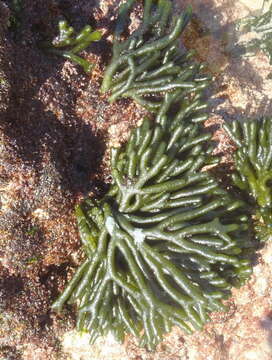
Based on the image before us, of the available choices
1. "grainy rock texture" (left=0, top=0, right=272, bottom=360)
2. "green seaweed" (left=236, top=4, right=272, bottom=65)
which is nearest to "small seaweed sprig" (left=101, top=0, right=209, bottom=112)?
"grainy rock texture" (left=0, top=0, right=272, bottom=360)

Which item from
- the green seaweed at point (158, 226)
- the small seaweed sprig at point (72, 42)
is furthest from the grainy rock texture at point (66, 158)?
the green seaweed at point (158, 226)

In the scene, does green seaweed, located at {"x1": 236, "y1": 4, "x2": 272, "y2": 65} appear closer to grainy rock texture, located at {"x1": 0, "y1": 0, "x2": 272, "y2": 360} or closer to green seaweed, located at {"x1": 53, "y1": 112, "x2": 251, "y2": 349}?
grainy rock texture, located at {"x1": 0, "y1": 0, "x2": 272, "y2": 360}

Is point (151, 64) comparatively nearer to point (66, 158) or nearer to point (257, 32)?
point (66, 158)

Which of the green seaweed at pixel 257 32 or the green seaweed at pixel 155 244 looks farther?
the green seaweed at pixel 257 32

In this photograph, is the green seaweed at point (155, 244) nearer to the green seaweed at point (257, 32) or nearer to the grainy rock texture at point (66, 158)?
the grainy rock texture at point (66, 158)

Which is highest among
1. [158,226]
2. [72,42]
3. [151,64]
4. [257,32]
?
[72,42]

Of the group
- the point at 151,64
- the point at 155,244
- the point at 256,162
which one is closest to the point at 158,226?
the point at 155,244

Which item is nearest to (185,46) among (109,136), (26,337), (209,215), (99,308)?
(109,136)
